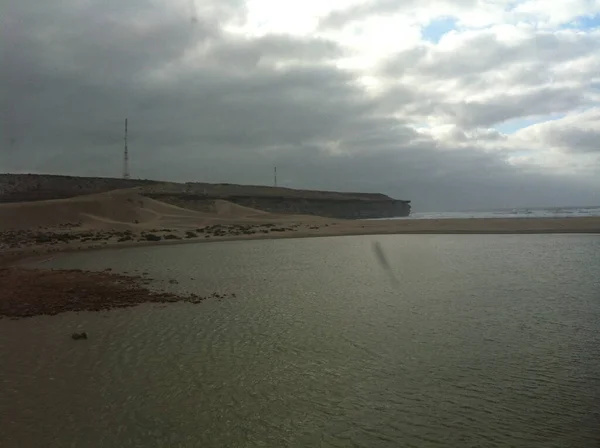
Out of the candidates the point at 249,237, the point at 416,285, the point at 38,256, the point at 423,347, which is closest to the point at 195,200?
the point at 249,237

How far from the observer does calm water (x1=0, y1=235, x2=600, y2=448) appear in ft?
19.6

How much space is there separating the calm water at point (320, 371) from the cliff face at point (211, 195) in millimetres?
86445

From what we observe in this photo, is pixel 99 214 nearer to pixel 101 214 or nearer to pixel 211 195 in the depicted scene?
pixel 101 214

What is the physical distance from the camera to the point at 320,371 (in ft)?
26.6

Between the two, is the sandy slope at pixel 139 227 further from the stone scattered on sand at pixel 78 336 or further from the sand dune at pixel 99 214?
the stone scattered on sand at pixel 78 336

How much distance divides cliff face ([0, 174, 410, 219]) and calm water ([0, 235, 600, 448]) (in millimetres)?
86445

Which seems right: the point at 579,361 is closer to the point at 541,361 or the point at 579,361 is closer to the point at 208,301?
the point at 541,361

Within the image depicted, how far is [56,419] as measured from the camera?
6.42 m

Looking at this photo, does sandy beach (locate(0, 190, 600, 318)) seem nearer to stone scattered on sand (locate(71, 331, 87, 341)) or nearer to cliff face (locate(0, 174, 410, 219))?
stone scattered on sand (locate(71, 331, 87, 341))

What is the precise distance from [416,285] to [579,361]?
8.25 metres

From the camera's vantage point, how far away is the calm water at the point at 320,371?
19.6ft

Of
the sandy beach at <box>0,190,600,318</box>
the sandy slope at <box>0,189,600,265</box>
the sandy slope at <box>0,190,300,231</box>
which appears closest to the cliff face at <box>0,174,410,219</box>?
the sandy beach at <box>0,190,600,318</box>

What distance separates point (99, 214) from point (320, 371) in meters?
64.5

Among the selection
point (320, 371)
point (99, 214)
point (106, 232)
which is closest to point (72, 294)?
point (320, 371)
